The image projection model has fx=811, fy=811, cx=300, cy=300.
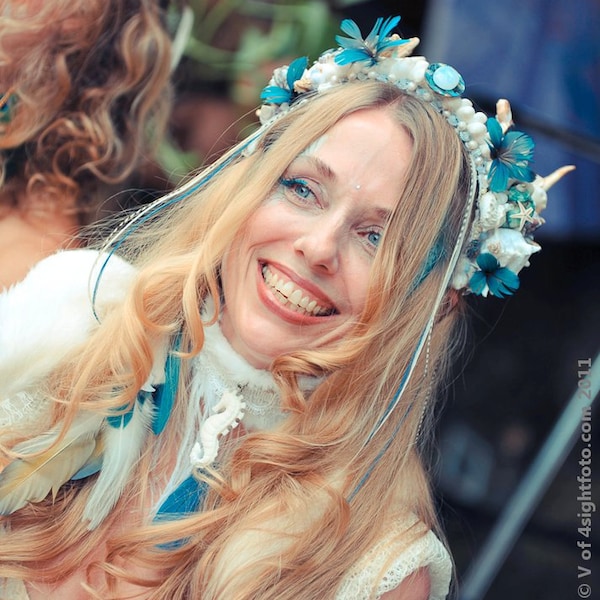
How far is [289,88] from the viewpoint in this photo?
69.8 inches

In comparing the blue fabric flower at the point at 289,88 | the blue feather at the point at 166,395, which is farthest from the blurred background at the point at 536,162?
the blue feather at the point at 166,395

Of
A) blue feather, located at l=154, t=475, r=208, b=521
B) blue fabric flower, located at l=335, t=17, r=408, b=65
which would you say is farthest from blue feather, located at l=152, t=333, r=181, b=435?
blue fabric flower, located at l=335, t=17, r=408, b=65

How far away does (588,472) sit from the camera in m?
2.41

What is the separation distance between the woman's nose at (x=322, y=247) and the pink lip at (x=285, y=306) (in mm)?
39

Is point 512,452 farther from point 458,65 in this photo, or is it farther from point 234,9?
point 234,9

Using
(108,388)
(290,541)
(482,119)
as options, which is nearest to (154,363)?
(108,388)

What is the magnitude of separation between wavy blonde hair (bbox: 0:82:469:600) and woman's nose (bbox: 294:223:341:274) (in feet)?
0.27

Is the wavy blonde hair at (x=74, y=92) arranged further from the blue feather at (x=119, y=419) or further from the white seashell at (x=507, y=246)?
the white seashell at (x=507, y=246)

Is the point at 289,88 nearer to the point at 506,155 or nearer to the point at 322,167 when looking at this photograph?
the point at 322,167

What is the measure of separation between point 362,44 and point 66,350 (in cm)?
87

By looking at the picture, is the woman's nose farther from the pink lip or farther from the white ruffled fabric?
the white ruffled fabric

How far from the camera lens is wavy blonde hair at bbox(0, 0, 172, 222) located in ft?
7.49

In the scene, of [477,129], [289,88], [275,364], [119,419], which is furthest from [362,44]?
[119,419]

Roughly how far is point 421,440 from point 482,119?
783 millimetres
